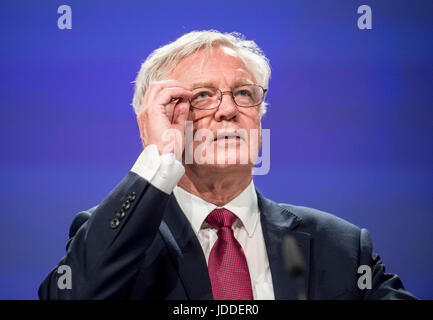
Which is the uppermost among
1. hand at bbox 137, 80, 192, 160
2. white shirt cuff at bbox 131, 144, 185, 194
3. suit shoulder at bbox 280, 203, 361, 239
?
hand at bbox 137, 80, 192, 160

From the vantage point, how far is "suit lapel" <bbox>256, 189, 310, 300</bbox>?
1.68 m

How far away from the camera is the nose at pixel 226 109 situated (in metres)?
1.87

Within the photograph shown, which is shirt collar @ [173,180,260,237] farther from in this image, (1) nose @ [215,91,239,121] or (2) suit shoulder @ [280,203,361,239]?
(1) nose @ [215,91,239,121]

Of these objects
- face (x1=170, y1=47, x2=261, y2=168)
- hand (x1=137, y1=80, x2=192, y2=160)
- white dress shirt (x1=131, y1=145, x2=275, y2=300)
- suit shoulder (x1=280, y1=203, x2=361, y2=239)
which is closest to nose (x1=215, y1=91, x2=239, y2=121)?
face (x1=170, y1=47, x2=261, y2=168)

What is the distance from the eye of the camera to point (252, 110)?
77.3 inches

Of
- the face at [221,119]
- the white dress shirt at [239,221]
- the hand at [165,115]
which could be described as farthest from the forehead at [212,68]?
the white dress shirt at [239,221]

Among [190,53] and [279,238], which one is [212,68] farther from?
[279,238]

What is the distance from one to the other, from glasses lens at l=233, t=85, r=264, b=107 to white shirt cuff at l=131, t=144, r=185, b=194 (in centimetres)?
48

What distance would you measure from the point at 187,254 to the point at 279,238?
36 cm

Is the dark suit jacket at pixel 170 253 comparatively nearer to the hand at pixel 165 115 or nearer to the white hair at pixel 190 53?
the hand at pixel 165 115

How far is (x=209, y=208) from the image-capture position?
72.2 inches

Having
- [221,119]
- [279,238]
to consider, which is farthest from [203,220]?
[221,119]

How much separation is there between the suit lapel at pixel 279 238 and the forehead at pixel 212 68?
0.48 metres
